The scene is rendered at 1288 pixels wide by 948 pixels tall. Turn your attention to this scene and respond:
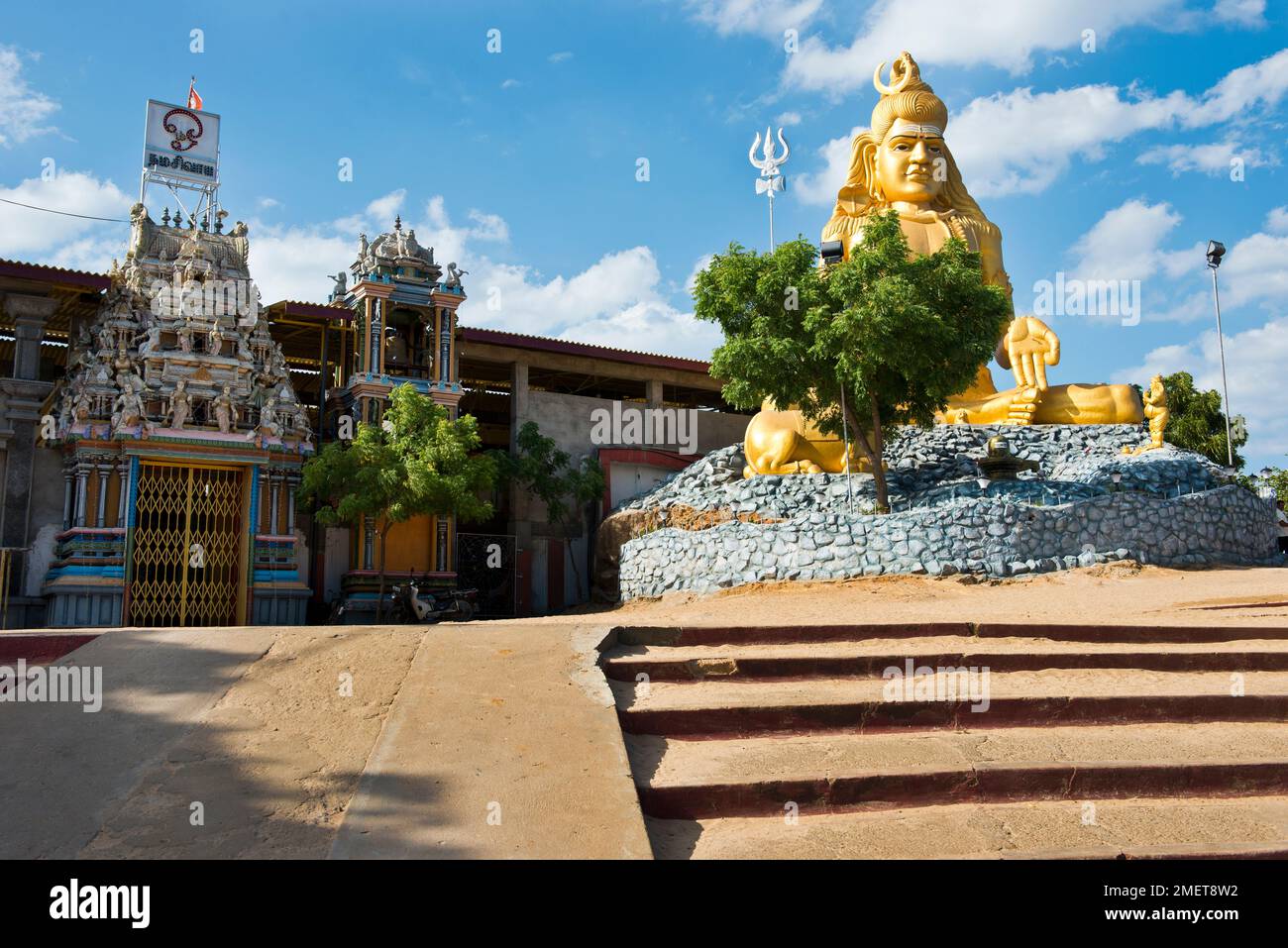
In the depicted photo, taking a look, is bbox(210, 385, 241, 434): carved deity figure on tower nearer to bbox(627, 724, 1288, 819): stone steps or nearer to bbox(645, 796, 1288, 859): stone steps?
bbox(627, 724, 1288, 819): stone steps

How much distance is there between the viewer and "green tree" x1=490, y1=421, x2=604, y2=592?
2216 centimetres

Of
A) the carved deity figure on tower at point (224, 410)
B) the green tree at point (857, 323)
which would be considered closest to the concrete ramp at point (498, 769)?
the green tree at point (857, 323)

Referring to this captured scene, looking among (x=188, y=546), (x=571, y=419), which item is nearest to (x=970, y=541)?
(x=571, y=419)

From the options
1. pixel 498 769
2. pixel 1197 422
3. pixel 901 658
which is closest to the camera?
pixel 498 769

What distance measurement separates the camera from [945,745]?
6445 mm

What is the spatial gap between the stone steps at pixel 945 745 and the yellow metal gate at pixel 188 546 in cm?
1184

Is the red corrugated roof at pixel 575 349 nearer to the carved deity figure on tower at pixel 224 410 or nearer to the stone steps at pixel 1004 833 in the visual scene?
the carved deity figure on tower at pixel 224 410

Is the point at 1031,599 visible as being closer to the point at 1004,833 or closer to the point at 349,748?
the point at 1004,833

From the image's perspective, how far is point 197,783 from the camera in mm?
5496

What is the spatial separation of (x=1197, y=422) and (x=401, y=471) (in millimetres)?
21839

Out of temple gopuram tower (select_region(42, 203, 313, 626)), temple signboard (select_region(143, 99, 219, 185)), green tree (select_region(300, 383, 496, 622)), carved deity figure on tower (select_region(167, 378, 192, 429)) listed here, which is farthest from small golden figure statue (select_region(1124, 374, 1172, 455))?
temple signboard (select_region(143, 99, 219, 185))

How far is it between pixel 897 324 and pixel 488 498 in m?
10.8
